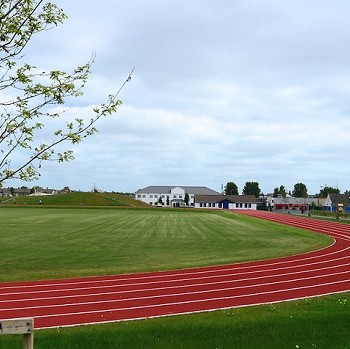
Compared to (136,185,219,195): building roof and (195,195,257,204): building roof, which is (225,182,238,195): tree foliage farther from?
(195,195,257,204): building roof

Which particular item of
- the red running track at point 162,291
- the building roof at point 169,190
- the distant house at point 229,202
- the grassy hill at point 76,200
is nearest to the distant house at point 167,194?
the building roof at point 169,190

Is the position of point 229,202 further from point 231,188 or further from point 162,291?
point 162,291

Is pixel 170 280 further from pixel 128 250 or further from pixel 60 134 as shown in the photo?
pixel 60 134

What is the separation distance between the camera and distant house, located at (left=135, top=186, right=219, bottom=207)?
176 m

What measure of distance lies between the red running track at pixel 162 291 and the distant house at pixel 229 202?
12320 centimetres

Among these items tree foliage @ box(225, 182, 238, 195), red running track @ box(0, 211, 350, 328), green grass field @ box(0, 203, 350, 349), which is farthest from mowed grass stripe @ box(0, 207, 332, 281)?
tree foliage @ box(225, 182, 238, 195)

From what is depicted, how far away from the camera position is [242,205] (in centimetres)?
14362

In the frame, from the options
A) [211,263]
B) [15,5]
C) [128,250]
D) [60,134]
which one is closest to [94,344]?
[60,134]

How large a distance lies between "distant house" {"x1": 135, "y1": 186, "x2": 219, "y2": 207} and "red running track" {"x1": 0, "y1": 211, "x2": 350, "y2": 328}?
15433cm

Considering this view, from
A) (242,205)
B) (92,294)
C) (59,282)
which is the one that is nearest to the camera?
(92,294)

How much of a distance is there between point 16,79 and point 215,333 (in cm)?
542

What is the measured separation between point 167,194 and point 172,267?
160636 millimetres

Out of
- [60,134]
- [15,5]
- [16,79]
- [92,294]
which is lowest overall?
[92,294]

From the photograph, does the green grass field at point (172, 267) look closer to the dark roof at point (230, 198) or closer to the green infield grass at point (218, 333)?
the green infield grass at point (218, 333)
